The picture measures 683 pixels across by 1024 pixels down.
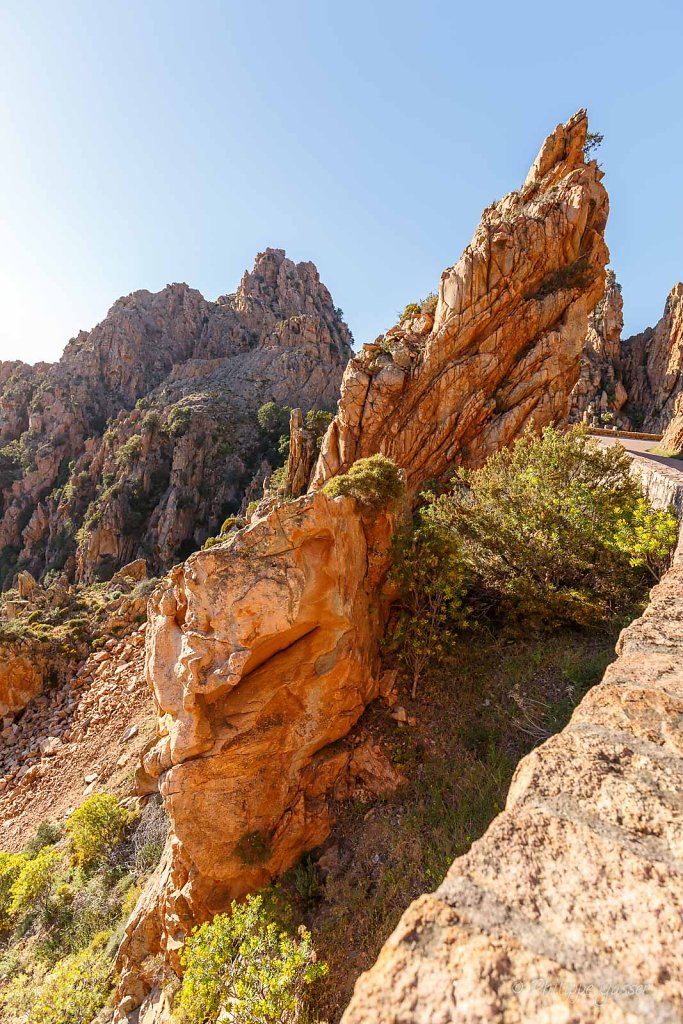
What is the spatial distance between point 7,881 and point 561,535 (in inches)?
538

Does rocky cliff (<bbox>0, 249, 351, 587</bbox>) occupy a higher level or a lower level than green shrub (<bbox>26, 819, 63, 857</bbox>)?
higher

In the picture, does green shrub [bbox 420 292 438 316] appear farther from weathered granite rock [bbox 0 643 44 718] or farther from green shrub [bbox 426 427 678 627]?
weathered granite rock [bbox 0 643 44 718]

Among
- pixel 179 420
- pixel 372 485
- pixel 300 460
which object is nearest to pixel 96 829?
pixel 372 485

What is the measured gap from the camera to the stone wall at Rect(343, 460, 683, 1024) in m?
1.12

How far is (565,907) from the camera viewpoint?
132 centimetres

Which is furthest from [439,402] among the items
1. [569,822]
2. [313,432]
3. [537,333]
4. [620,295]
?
[620,295]

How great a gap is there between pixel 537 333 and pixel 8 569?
45.6 meters

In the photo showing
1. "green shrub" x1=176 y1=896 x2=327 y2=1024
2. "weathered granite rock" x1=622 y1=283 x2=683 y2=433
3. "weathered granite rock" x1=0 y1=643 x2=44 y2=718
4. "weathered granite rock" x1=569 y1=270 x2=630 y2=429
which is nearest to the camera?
"green shrub" x1=176 y1=896 x2=327 y2=1024

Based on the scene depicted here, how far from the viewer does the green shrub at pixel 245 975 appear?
4.27 m

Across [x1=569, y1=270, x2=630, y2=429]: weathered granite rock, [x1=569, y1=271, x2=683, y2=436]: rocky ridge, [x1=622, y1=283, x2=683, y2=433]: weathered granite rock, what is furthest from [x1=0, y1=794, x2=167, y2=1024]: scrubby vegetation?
[x1=622, y1=283, x2=683, y2=433]: weathered granite rock

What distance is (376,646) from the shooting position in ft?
26.6

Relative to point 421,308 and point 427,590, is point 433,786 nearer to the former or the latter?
point 427,590

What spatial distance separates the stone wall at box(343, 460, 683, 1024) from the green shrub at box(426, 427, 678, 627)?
5.13 meters

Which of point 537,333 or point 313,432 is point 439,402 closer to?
point 537,333
